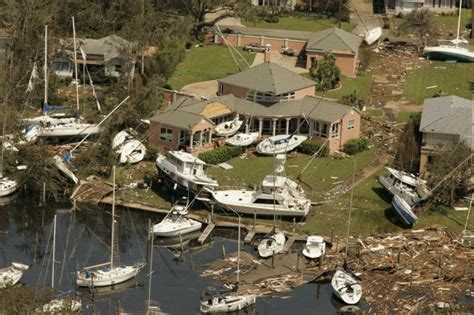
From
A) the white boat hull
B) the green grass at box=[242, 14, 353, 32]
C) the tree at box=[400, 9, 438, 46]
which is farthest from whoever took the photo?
the green grass at box=[242, 14, 353, 32]

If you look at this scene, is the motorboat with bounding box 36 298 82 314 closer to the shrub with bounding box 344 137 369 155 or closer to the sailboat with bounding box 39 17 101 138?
the sailboat with bounding box 39 17 101 138

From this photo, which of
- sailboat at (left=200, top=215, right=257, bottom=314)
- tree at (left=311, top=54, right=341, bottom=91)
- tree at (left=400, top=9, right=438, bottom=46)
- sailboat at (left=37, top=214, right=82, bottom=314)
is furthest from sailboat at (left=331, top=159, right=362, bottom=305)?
tree at (left=400, top=9, right=438, bottom=46)

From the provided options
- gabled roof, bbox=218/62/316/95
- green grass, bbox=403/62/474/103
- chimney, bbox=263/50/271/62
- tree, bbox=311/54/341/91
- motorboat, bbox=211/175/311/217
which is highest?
gabled roof, bbox=218/62/316/95

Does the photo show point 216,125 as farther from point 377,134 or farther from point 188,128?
point 377,134

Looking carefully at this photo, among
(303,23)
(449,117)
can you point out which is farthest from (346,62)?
(449,117)

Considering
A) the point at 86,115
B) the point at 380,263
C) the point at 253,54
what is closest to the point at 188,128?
the point at 86,115

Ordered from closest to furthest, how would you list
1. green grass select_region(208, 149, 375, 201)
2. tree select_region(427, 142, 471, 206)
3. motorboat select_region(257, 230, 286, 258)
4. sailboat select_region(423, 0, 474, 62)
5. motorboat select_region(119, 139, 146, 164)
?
motorboat select_region(257, 230, 286, 258)
tree select_region(427, 142, 471, 206)
green grass select_region(208, 149, 375, 201)
motorboat select_region(119, 139, 146, 164)
sailboat select_region(423, 0, 474, 62)

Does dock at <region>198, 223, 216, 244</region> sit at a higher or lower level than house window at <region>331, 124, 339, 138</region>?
lower
